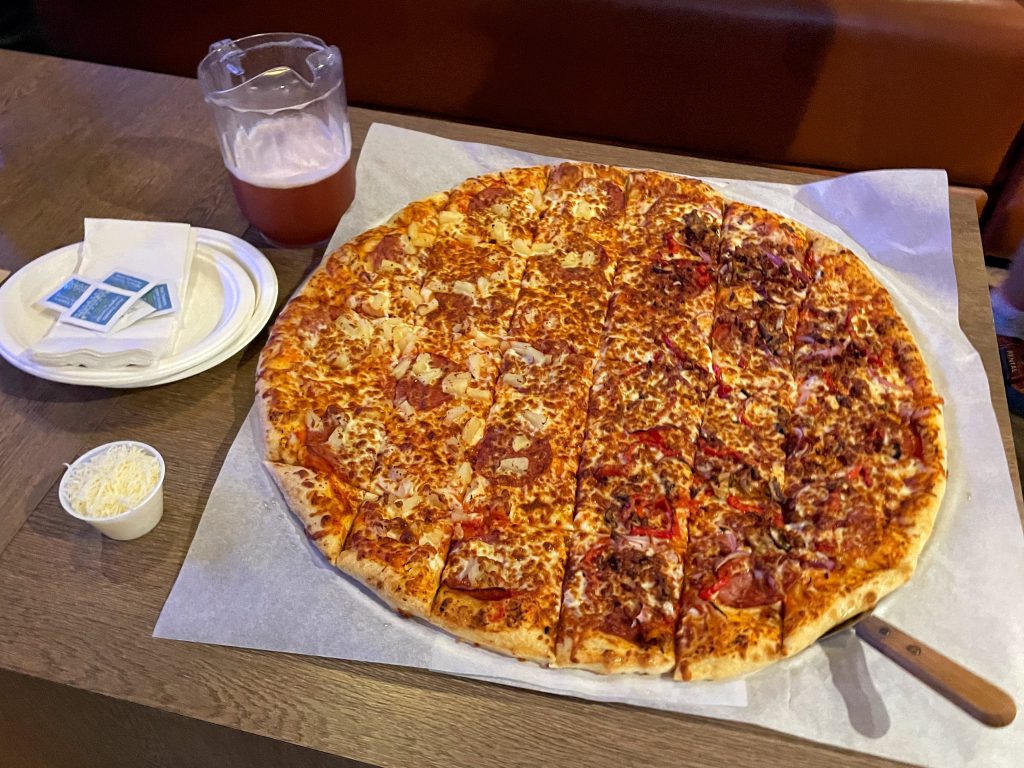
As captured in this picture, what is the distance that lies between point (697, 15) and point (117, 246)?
2351 mm

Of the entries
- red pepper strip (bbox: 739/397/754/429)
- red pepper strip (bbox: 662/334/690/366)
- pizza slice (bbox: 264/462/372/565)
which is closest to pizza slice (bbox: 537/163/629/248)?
red pepper strip (bbox: 662/334/690/366)

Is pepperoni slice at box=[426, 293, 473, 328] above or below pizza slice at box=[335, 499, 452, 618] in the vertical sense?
above

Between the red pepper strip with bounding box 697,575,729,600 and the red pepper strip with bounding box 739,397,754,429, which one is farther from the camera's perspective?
the red pepper strip with bounding box 739,397,754,429

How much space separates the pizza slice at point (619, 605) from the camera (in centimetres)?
158

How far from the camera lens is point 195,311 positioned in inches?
83.2

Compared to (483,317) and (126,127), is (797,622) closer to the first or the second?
(483,317)

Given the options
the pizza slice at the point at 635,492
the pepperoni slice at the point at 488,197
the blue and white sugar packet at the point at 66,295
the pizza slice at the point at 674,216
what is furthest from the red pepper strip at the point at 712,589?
the blue and white sugar packet at the point at 66,295

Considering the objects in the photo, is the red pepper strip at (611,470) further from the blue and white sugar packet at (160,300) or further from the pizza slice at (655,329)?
the blue and white sugar packet at (160,300)

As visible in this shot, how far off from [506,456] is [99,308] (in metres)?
0.98

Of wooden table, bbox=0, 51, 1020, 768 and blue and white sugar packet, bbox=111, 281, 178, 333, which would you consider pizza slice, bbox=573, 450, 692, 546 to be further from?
blue and white sugar packet, bbox=111, 281, 178, 333

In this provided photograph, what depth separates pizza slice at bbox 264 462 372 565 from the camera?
1.73 meters

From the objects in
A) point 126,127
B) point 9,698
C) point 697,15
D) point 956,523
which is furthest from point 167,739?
point 697,15

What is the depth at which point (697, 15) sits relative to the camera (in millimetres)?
3398

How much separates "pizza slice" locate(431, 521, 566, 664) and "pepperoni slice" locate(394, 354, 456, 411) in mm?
327
